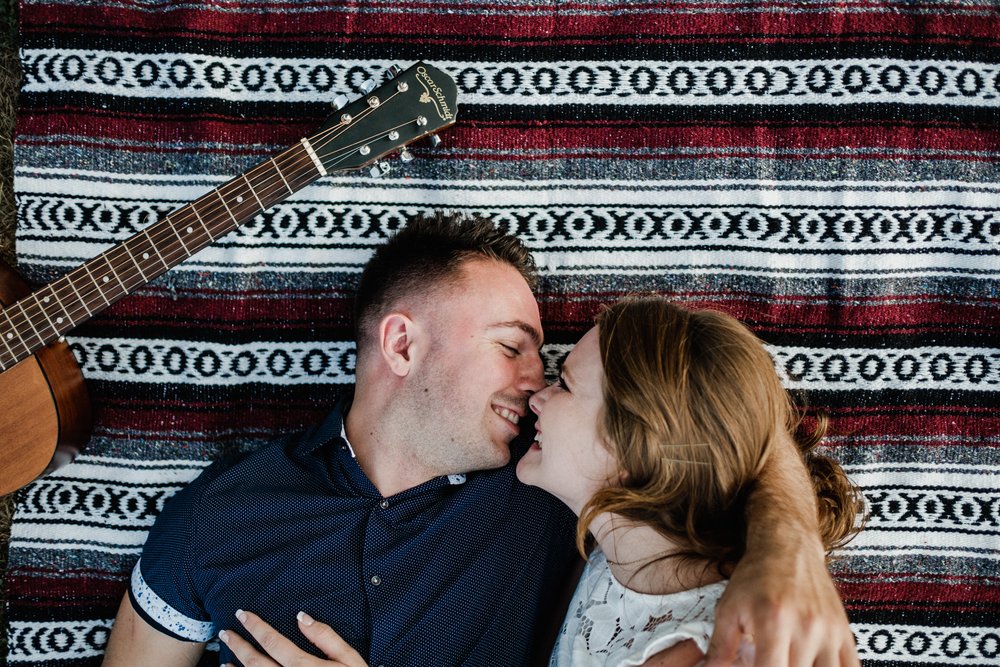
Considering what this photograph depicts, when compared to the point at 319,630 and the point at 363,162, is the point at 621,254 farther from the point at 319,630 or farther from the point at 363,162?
the point at 319,630

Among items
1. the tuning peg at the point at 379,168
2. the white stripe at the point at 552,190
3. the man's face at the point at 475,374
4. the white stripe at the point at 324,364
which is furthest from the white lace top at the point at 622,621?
the tuning peg at the point at 379,168

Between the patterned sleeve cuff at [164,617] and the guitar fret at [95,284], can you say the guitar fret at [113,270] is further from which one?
the patterned sleeve cuff at [164,617]

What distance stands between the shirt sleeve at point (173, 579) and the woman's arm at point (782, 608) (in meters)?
1.19

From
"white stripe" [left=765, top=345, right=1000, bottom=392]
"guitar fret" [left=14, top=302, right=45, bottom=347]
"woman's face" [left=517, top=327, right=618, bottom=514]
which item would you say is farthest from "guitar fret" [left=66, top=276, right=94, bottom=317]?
"white stripe" [left=765, top=345, right=1000, bottom=392]

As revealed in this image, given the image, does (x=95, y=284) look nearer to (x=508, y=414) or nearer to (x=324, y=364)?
(x=324, y=364)

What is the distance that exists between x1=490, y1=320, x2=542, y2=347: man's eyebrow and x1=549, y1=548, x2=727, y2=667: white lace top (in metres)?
0.52

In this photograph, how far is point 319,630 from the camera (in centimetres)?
161

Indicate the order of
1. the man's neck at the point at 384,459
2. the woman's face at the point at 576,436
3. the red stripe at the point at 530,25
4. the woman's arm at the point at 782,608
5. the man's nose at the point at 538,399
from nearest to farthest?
1. the woman's arm at the point at 782,608
2. the woman's face at the point at 576,436
3. the man's nose at the point at 538,399
4. the man's neck at the point at 384,459
5. the red stripe at the point at 530,25

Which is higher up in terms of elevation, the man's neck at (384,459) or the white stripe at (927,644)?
the man's neck at (384,459)

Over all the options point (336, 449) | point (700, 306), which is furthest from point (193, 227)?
point (700, 306)

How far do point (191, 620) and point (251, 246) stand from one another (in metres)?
0.93

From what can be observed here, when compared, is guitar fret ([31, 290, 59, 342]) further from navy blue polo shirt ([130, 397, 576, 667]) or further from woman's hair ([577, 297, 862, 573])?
woman's hair ([577, 297, 862, 573])

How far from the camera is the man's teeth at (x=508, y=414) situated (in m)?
1.70

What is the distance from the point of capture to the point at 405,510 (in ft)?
5.58
